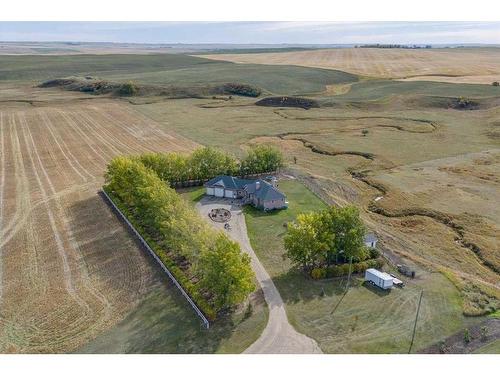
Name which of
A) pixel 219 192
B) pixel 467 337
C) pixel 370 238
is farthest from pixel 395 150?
pixel 467 337

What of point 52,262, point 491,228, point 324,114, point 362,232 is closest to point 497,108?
point 324,114

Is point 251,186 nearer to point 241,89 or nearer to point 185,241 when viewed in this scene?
point 185,241

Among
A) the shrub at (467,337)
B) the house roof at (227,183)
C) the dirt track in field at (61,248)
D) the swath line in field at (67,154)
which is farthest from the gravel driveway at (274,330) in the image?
the swath line in field at (67,154)

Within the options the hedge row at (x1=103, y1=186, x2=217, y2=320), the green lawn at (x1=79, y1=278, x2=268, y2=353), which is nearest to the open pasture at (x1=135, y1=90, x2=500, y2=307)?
the green lawn at (x1=79, y1=278, x2=268, y2=353)

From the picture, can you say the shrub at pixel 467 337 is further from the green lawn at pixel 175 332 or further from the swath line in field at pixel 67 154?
the swath line in field at pixel 67 154

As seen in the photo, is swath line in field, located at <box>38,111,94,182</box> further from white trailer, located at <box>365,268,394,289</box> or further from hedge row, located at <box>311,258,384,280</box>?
white trailer, located at <box>365,268,394,289</box>

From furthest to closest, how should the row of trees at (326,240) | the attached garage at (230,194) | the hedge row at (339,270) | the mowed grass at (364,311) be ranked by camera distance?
the attached garage at (230,194), the row of trees at (326,240), the hedge row at (339,270), the mowed grass at (364,311)
